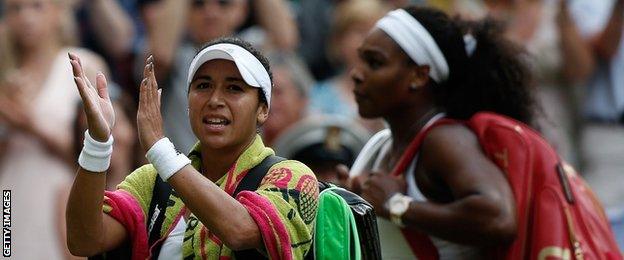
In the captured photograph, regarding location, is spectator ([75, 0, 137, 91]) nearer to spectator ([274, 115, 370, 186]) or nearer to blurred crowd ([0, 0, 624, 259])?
blurred crowd ([0, 0, 624, 259])

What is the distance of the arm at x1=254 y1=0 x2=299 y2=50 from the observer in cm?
991

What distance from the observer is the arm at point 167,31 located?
9328 millimetres

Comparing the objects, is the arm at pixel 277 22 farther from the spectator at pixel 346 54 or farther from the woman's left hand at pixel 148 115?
the woman's left hand at pixel 148 115

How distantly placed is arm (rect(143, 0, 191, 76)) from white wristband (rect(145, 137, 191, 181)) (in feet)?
14.7

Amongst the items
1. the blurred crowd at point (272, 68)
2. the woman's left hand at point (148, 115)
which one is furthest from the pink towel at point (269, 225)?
the blurred crowd at point (272, 68)

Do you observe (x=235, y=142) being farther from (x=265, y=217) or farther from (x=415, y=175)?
(x=415, y=175)

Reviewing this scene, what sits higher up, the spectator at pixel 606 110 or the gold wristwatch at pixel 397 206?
the spectator at pixel 606 110

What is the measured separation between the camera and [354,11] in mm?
10125

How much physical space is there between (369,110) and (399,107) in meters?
0.13

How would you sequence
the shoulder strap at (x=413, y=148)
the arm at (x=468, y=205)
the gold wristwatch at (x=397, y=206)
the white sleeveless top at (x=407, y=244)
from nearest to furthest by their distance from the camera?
the arm at (x=468, y=205) < the gold wristwatch at (x=397, y=206) < the white sleeveless top at (x=407, y=244) < the shoulder strap at (x=413, y=148)

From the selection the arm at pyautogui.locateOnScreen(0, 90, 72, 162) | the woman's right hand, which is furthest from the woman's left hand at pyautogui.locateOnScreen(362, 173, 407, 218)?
the arm at pyautogui.locateOnScreen(0, 90, 72, 162)

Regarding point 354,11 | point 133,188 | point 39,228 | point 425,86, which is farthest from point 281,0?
point 133,188

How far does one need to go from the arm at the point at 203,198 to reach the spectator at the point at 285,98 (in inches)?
172

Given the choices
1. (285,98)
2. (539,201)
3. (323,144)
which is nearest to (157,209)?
(539,201)
